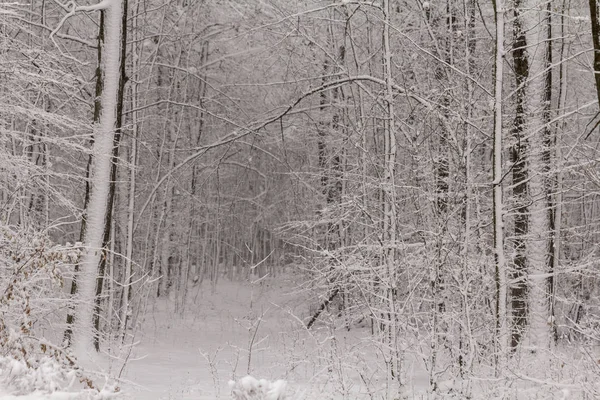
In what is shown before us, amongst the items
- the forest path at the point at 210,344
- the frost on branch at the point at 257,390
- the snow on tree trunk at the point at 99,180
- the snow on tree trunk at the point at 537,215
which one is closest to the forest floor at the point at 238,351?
the forest path at the point at 210,344

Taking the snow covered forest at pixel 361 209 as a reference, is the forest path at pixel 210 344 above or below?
below

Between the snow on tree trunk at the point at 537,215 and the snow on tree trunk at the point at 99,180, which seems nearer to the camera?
the snow on tree trunk at the point at 537,215

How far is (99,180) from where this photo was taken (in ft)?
36.3

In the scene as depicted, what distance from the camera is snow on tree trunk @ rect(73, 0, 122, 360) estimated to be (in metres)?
10.8

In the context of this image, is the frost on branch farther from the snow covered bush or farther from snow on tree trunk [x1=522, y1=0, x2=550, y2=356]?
snow on tree trunk [x1=522, y1=0, x2=550, y2=356]

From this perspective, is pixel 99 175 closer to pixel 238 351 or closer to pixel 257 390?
pixel 238 351

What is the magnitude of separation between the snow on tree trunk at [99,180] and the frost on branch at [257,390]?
22.4 ft

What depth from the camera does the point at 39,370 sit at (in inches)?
199

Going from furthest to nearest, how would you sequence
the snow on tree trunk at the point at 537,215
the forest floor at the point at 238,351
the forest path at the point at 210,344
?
the snow on tree trunk at the point at 537,215, the forest path at the point at 210,344, the forest floor at the point at 238,351

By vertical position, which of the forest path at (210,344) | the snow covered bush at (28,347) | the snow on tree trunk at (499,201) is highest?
the snow on tree trunk at (499,201)

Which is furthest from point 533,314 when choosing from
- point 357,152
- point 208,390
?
point 357,152

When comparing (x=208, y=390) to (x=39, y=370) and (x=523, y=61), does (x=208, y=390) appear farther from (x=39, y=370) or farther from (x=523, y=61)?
(x=523, y=61)

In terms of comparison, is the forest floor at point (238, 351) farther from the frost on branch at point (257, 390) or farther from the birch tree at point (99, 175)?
the birch tree at point (99, 175)

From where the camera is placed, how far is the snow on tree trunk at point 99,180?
1081cm
